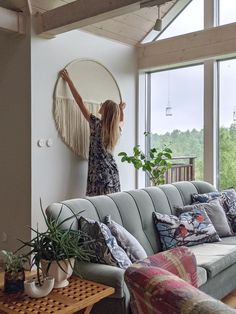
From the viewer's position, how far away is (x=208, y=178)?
459 cm

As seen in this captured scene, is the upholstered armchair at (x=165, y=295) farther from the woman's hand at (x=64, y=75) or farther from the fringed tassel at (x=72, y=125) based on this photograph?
the woman's hand at (x=64, y=75)

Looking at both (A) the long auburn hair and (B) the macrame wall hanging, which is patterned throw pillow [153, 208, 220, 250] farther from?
(B) the macrame wall hanging

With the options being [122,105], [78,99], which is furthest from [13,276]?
[122,105]

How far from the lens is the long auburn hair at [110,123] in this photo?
384 centimetres

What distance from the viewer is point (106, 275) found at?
2137mm

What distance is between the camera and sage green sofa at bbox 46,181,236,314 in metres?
2.14

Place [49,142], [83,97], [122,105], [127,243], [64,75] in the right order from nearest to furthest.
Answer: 1. [127,243]
2. [49,142]
3. [64,75]
4. [83,97]
5. [122,105]

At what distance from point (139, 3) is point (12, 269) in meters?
2.26

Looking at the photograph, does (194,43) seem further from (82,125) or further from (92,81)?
(82,125)

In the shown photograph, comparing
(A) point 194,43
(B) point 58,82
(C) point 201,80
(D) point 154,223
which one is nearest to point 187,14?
(A) point 194,43

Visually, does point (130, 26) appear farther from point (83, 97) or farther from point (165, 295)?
point (165, 295)

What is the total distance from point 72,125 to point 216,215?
1851mm

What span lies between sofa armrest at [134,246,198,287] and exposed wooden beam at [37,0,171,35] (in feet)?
6.89

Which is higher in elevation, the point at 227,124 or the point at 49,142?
the point at 227,124
